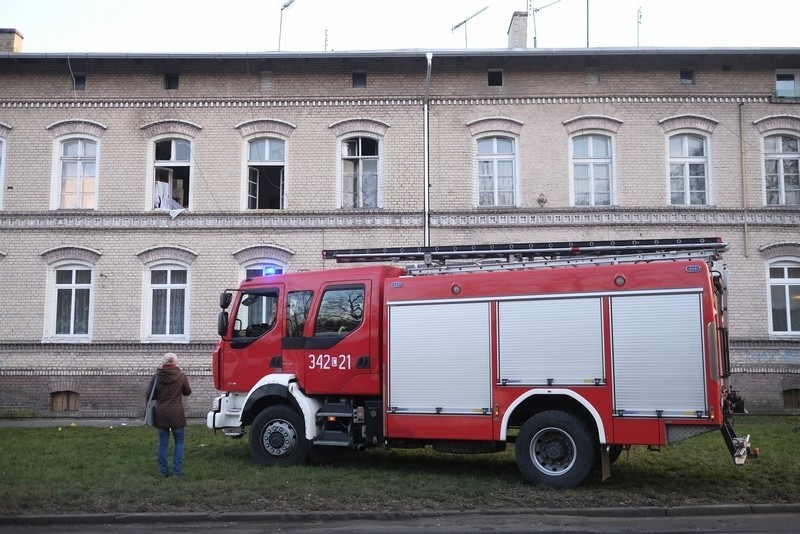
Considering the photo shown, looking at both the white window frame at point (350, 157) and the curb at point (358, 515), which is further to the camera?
the white window frame at point (350, 157)

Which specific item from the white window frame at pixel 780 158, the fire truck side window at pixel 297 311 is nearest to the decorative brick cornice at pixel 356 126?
the fire truck side window at pixel 297 311

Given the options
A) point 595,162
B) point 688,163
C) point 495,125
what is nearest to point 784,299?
point 688,163

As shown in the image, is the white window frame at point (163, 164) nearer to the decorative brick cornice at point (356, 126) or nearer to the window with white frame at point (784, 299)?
the decorative brick cornice at point (356, 126)

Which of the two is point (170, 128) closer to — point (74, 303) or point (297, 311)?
point (74, 303)

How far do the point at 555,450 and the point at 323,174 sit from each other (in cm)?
1134

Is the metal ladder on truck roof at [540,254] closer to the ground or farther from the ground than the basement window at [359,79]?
closer to the ground

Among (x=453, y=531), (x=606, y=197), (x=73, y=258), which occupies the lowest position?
(x=453, y=531)

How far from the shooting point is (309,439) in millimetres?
11422

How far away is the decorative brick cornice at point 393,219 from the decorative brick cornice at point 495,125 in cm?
197

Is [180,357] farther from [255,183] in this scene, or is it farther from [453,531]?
[453,531]

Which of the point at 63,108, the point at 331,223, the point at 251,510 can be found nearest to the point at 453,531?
the point at 251,510

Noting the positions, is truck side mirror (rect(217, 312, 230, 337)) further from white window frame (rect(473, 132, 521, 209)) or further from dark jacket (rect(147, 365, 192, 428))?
white window frame (rect(473, 132, 521, 209))

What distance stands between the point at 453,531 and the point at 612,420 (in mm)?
2695

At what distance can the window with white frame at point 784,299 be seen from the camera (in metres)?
19.2
